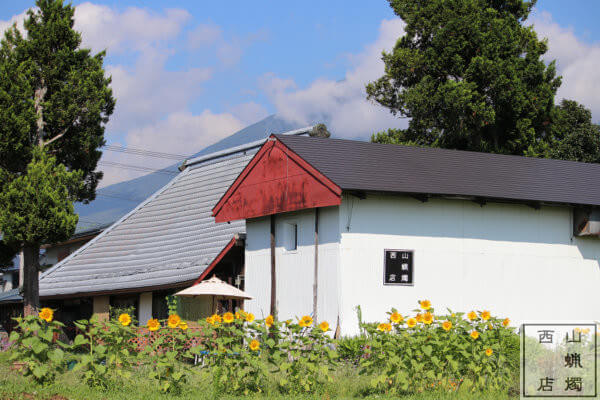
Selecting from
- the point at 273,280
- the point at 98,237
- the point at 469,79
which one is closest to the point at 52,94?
the point at 273,280

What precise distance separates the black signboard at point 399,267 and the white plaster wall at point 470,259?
0.15 m

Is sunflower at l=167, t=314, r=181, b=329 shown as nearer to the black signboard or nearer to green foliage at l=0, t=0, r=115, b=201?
the black signboard

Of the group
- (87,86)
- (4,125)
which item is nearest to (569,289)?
(87,86)

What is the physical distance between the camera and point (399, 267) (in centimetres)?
2075

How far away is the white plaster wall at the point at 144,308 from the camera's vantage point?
91.2ft

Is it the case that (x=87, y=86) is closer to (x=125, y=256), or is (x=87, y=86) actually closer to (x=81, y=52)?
(x=81, y=52)

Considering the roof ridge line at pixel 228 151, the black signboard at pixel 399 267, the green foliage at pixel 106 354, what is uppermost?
the roof ridge line at pixel 228 151

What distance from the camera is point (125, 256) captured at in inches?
1208

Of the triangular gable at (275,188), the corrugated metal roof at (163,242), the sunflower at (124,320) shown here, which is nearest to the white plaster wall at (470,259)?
the triangular gable at (275,188)

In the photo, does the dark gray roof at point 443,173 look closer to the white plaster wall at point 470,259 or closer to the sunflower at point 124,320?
the white plaster wall at point 470,259

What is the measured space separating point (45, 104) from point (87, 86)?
1415 millimetres

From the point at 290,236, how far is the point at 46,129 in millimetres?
8521

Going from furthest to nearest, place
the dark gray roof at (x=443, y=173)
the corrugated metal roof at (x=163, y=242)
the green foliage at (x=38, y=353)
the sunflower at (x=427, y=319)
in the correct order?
the corrugated metal roof at (x=163, y=242) < the dark gray roof at (x=443, y=173) < the sunflower at (x=427, y=319) < the green foliage at (x=38, y=353)

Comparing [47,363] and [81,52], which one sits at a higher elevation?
[81,52]
